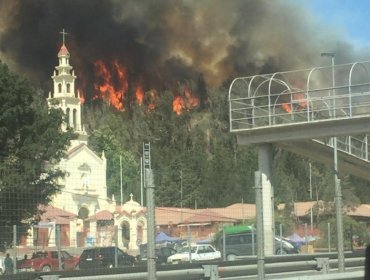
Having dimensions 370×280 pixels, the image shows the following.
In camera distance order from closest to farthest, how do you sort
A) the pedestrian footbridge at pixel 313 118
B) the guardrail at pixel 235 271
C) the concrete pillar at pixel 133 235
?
the guardrail at pixel 235 271 → the concrete pillar at pixel 133 235 → the pedestrian footbridge at pixel 313 118

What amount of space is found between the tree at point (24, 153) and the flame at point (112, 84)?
9194 cm

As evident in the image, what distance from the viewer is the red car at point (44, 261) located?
688 inches

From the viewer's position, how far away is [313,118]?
114ft

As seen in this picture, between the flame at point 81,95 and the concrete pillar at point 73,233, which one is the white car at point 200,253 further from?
the flame at point 81,95

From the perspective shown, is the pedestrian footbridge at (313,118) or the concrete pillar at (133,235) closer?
the concrete pillar at (133,235)

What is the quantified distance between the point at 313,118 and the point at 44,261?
18232 mm

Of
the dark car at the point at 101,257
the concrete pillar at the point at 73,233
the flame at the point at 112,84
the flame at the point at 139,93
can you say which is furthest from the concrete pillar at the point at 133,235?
the flame at the point at 139,93

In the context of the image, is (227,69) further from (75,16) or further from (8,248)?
(8,248)

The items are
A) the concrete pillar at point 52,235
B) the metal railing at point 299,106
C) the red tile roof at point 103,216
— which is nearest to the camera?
the concrete pillar at point 52,235

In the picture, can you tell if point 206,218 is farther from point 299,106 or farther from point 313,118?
point 299,106

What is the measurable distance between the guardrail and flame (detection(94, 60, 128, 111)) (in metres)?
124

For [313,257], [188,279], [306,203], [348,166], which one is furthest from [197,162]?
[188,279]

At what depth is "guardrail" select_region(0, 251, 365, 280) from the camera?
15.0m

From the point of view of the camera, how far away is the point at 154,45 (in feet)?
486
